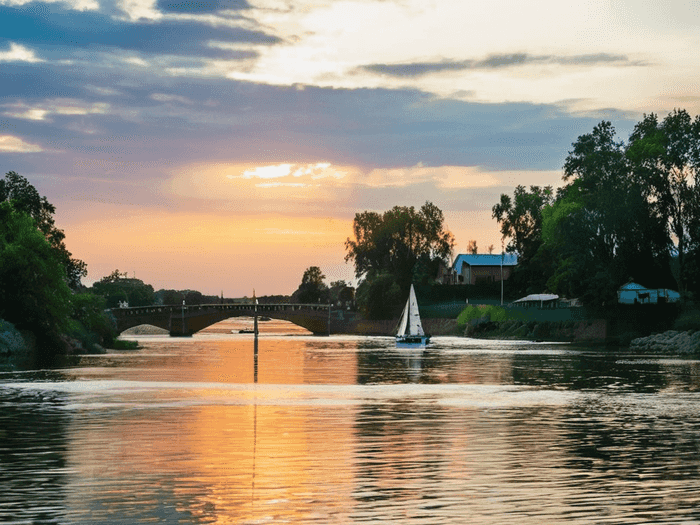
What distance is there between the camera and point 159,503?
23.4m

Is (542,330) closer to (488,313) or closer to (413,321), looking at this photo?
(488,313)

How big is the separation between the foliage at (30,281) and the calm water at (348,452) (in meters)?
36.2

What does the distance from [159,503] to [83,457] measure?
819 centimetres

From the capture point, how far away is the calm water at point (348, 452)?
2303cm

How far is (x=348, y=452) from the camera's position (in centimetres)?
3247

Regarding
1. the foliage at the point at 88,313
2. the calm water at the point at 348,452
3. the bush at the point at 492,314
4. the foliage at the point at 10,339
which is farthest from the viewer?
the bush at the point at 492,314

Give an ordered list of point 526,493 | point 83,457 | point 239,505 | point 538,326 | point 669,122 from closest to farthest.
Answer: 1. point 239,505
2. point 526,493
3. point 83,457
4. point 669,122
5. point 538,326

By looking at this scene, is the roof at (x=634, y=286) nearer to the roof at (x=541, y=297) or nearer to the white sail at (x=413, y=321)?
the roof at (x=541, y=297)

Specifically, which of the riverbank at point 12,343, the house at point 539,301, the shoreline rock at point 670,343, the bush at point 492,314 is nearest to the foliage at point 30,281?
the riverbank at point 12,343

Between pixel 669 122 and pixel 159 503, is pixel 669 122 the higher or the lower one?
the higher one

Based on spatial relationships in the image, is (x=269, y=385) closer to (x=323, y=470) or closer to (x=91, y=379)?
(x=91, y=379)

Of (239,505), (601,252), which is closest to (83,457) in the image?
(239,505)

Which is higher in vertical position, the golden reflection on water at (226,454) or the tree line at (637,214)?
the tree line at (637,214)

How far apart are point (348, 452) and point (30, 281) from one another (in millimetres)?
73359
